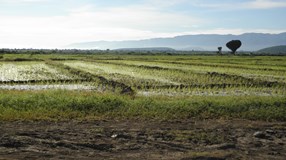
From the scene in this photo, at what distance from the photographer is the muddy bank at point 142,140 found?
7.02 m

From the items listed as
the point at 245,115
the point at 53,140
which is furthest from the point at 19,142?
the point at 245,115

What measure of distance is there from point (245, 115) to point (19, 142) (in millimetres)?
6687

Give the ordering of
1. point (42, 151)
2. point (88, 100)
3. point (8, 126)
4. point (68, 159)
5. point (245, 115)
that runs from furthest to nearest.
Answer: point (88, 100) → point (245, 115) → point (8, 126) → point (42, 151) → point (68, 159)

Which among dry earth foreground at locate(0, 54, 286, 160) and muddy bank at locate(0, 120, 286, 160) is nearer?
muddy bank at locate(0, 120, 286, 160)

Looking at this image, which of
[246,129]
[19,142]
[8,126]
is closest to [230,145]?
[246,129]

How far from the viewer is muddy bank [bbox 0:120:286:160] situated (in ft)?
23.0

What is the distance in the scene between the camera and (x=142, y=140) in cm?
807

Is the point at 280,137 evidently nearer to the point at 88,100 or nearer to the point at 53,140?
the point at 53,140

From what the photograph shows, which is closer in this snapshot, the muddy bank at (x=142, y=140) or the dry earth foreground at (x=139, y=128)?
the muddy bank at (x=142, y=140)

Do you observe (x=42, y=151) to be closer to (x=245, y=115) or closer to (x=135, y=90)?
(x=245, y=115)

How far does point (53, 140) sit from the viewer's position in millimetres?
7922

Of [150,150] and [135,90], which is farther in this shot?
[135,90]

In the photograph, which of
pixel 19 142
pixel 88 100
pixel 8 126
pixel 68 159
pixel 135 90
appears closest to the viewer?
pixel 68 159

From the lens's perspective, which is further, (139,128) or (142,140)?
(139,128)
